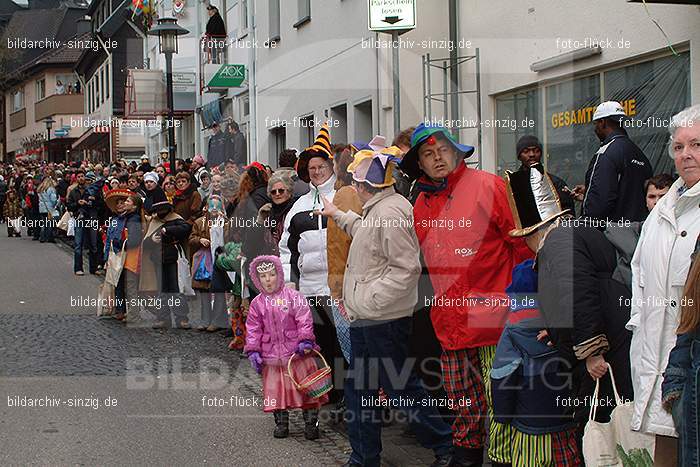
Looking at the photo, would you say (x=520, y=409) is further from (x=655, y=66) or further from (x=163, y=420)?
(x=655, y=66)

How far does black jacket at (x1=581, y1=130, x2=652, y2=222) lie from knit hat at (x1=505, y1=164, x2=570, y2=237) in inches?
89.4

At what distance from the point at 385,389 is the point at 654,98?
5187mm

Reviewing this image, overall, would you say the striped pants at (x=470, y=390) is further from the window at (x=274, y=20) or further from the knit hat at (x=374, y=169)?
the window at (x=274, y=20)

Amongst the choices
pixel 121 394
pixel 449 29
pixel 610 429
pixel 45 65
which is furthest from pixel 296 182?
pixel 45 65

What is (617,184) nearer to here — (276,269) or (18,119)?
(276,269)

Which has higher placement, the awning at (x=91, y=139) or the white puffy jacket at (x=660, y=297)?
the awning at (x=91, y=139)

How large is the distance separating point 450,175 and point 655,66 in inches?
186

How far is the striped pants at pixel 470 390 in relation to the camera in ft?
19.9

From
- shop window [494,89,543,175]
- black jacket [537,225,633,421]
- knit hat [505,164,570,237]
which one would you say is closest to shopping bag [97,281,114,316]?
shop window [494,89,543,175]

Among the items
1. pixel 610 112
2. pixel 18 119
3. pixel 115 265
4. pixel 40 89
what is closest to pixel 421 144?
pixel 610 112

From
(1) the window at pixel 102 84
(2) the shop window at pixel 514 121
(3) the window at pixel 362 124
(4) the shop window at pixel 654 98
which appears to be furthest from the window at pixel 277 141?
(1) the window at pixel 102 84

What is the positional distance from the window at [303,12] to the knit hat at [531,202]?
14524 mm

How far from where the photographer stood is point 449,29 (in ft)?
47.0

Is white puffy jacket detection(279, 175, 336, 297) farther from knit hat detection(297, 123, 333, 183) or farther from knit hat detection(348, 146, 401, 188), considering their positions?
knit hat detection(348, 146, 401, 188)
